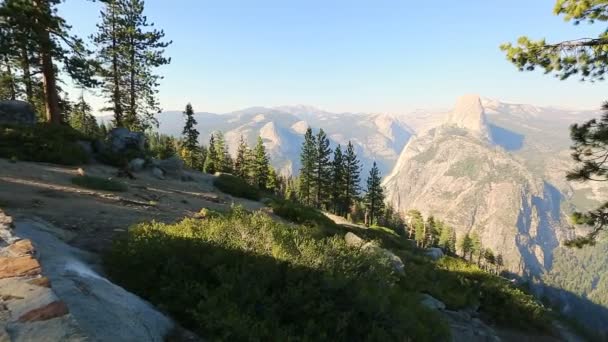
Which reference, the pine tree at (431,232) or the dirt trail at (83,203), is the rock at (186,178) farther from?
the pine tree at (431,232)

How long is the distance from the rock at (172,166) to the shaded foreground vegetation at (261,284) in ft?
51.6

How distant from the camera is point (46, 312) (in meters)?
3.02

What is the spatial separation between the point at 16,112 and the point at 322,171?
1847 inches

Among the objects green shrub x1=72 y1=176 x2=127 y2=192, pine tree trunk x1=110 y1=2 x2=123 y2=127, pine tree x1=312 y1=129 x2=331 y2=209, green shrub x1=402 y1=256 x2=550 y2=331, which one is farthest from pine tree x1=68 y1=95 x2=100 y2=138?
green shrub x1=402 y1=256 x2=550 y2=331

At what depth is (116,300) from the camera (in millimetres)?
4113

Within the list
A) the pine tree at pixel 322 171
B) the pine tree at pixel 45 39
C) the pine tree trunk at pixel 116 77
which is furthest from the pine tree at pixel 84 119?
the pine tree at pixel 45 39

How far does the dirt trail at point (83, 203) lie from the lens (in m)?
7.76

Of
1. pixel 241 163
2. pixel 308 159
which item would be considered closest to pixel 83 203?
pixel 308 159

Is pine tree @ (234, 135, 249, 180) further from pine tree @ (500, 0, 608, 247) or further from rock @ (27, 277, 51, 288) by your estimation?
rock @ (27, 277, 51, 288)

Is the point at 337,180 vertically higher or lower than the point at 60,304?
lower

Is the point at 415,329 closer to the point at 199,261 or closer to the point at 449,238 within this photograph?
the point at 199,261

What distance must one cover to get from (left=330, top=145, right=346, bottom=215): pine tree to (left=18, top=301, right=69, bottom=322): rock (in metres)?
59.0

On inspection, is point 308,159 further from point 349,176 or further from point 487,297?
point 487,297

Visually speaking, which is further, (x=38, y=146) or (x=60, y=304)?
(x=38, y=146)
